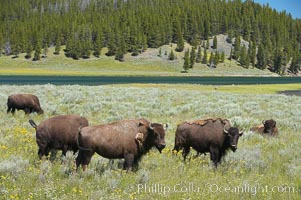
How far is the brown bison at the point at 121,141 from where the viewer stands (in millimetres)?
8906

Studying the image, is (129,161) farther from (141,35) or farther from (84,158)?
(141,35)

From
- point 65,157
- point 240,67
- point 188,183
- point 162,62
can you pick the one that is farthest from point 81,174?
point 240,67

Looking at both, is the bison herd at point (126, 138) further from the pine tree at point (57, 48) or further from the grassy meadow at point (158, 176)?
the pine tree at point (57, 48)

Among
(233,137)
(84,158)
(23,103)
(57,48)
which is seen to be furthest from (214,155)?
(57,48)

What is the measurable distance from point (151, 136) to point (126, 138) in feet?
1.97

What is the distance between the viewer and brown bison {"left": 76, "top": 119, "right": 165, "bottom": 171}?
8.91 meters

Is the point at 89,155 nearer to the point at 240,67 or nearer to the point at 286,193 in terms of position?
the point at 286,193

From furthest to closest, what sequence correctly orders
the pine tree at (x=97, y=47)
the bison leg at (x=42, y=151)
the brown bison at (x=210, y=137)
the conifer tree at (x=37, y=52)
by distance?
the pine tree at (x=97, y=47)
the conifer tree at (x=37, y=52)
the brown bison at (x=210, y=137)
the bison leg at (x=42, y=151)

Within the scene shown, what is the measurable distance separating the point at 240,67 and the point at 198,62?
636 inches

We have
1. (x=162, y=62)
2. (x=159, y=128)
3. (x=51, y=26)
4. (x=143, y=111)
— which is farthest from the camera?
(x=51, y=26)

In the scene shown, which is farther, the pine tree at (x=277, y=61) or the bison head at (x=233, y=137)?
the pine tree at (x=277, y=61)

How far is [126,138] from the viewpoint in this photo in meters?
9.15

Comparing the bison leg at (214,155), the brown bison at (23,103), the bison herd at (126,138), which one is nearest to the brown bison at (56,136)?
the bison herd at (126,138)

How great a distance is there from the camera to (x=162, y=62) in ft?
466
